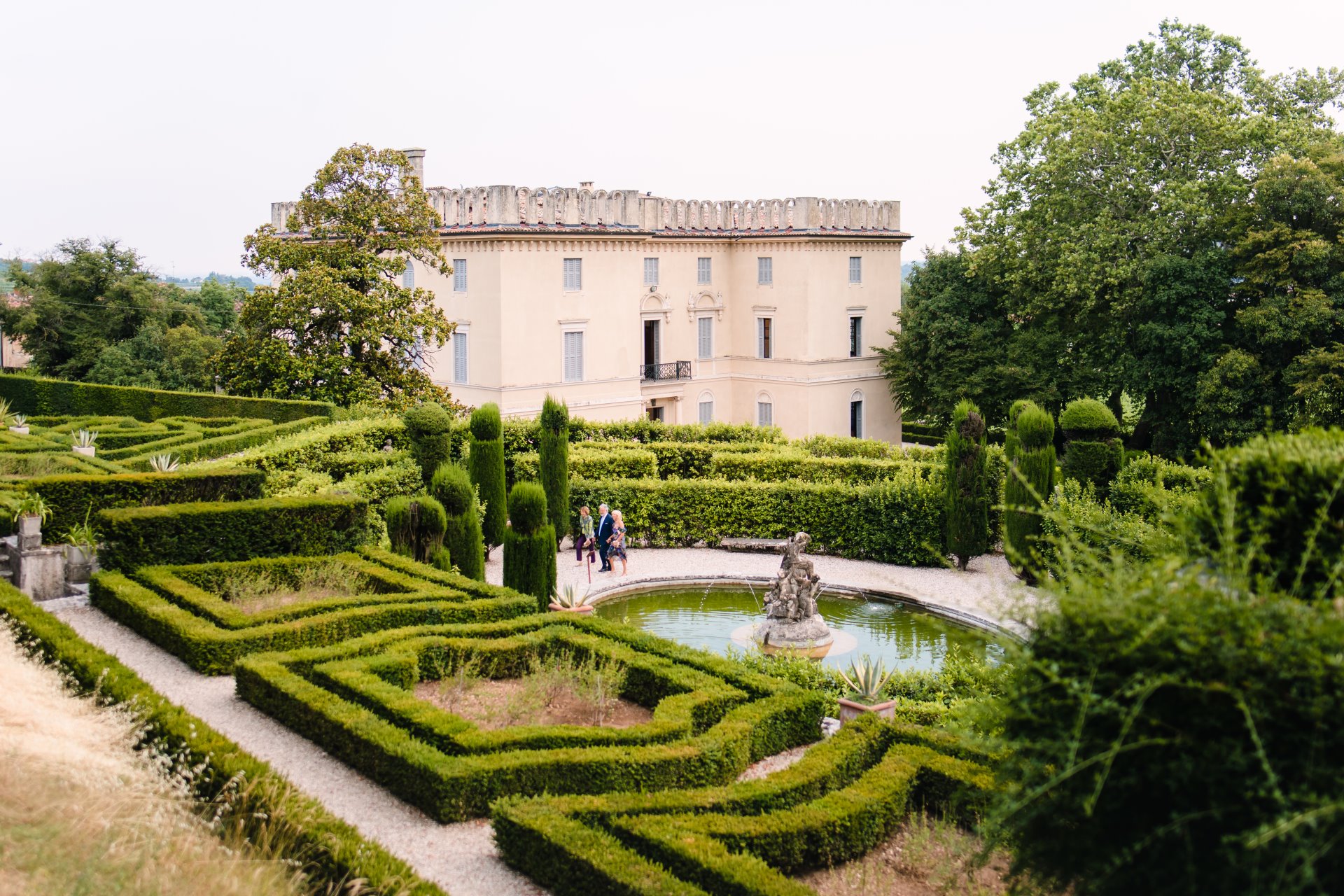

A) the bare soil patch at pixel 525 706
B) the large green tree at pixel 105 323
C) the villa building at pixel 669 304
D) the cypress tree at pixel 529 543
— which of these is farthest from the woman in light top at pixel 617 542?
the large green tree at pixel 105 323

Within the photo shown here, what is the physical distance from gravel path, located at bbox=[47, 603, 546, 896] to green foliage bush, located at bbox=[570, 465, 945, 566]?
1115cm

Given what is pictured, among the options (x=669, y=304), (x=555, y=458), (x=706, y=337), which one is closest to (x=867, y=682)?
(x=555, y=458)

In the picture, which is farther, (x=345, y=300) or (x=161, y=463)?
(x=345, y=300)

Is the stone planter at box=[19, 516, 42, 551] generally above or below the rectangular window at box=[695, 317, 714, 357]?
below

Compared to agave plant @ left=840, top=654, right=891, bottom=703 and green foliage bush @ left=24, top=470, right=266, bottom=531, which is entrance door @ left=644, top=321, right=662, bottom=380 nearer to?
green foliage bush @ left=24, top=470, right=266, bottom=531

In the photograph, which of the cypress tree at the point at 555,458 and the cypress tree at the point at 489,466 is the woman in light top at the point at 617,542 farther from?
the cypress tree at the point at 489,466

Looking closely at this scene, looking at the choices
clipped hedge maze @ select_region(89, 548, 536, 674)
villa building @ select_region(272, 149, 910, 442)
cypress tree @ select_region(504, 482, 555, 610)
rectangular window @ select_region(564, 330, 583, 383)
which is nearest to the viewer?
clipped hedge maze @ select_region(89, 548, 536, 674)

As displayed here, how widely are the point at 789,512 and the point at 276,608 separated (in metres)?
11.2

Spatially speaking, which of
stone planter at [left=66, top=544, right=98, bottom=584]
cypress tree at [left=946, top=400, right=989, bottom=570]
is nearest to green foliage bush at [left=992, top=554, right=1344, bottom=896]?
stone planter at [left=66, top=544, right=98, bottom=584]

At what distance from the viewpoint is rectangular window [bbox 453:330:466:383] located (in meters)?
34.8

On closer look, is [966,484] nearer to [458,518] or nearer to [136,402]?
[458,518]

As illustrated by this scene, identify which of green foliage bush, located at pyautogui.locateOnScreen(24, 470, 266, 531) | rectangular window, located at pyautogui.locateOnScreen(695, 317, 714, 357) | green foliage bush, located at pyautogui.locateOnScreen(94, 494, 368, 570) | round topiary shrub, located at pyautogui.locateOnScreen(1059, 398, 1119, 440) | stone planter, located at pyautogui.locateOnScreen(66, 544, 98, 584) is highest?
rectangular window, located at pyautogui.locateOnScreen(695, 317, 714, 357)

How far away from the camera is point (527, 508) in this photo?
16.4 meters

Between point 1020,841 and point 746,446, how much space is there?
1976 cm
